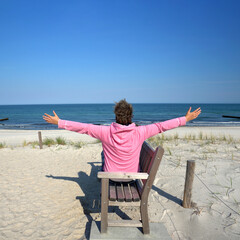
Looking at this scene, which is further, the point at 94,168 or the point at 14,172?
the point at 94,168

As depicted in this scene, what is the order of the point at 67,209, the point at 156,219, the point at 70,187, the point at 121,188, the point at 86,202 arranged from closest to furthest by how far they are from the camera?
the point at 121,188 → the point at 156,219 → the point at 67,209 → the point at 86,202 → the point at 70,187

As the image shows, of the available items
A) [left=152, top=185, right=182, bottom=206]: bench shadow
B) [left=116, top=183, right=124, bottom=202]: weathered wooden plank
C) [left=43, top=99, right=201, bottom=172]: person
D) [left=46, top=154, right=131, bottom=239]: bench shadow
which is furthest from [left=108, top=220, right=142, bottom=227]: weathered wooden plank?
[left=152, top=185, right=182, bottom=206]: bench shadow

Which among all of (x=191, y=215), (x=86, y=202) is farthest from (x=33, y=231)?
(x=191, y=215)

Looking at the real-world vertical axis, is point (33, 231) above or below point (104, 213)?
below

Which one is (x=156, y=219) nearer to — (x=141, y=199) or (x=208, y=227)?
(x=208, y=227)

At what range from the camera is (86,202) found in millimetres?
4441

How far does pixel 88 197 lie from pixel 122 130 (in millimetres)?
2529

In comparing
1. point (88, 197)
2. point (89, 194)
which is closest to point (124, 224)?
point (88, 197)

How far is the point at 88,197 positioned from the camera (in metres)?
4.70

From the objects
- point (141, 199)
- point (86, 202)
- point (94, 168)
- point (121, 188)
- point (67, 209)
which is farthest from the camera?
point (94, 168)

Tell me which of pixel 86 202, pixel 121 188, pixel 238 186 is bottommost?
pixel 86 202

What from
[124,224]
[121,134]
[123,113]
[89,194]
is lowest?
[89,194]

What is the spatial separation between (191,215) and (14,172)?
16.4ft

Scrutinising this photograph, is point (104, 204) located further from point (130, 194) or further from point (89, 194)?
point (89, 194)
